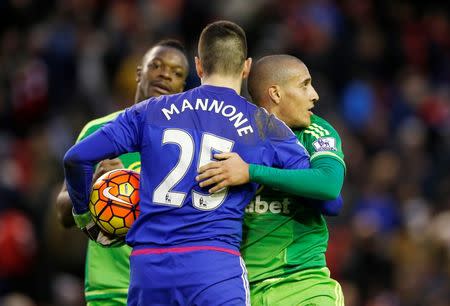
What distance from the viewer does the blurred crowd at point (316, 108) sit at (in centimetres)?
1155

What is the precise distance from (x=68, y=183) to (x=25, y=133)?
8.48 m

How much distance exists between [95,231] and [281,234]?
1022mm

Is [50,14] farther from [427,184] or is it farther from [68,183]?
[68,183]

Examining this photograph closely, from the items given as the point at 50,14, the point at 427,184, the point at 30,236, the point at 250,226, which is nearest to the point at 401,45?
the point at 427,184

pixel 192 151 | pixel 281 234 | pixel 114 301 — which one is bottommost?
pixel 114 301

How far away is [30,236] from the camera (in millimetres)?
11859

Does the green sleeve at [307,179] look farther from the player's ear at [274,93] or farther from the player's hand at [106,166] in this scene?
the player's hand at [106,166]

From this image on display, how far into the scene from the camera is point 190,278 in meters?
5.27

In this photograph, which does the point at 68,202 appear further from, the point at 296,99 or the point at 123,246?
the point at 296,99

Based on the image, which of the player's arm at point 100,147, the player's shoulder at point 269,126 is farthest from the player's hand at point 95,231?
the player's shoulder at point 269,126

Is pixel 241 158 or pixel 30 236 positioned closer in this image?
pixel 241 158

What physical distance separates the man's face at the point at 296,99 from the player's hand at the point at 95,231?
1152 mm

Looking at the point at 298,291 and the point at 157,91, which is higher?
the point at 157,91

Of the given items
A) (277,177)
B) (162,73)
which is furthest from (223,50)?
(162,73)
